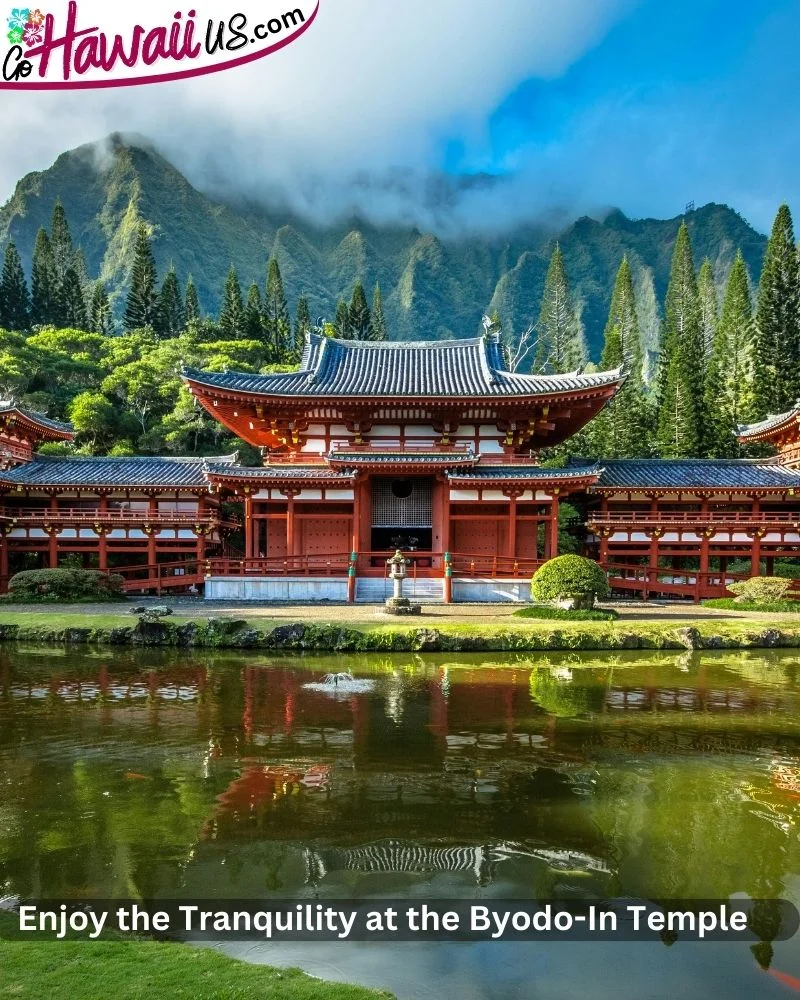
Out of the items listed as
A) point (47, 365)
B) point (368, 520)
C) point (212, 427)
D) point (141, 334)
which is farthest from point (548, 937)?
point (141, 334)

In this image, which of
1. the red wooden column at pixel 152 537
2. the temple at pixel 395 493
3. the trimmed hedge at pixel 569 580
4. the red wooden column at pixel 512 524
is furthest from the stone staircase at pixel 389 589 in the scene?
the red wooden column at pixel 152 537

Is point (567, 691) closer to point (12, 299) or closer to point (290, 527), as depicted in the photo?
point (290, 527)

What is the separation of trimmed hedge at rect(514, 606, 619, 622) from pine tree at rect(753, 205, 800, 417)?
3719 cm

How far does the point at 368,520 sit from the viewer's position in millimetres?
28422

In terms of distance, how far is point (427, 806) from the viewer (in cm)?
743

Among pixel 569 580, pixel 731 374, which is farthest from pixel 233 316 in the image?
pixel 569 580

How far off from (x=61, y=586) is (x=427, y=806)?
21660 mm

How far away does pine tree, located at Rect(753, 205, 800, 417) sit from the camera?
50.4 m

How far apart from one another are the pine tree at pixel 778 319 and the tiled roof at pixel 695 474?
21.6 meters

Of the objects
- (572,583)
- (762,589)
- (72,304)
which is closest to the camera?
(572,583)

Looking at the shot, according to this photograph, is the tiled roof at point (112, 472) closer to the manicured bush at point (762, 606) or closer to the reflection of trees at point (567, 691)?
the reflection of trees at point (567, 691)

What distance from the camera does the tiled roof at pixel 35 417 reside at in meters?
30.2

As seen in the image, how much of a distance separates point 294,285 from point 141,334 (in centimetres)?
8834

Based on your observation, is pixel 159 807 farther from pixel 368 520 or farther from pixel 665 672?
pixel 368 520
